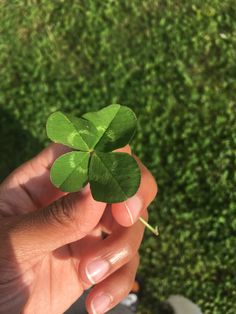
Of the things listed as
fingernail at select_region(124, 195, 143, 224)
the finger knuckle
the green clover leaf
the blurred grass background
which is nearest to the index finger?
fingernail at select_region(124, 195, 143, 224)

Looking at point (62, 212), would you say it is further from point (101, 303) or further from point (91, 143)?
point (101, 303)

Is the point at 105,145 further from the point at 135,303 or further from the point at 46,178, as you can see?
the point at 135,303

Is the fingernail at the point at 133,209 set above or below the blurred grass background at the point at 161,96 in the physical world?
above

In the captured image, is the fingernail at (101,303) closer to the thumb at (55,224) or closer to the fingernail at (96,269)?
the fingernail at (96,269)

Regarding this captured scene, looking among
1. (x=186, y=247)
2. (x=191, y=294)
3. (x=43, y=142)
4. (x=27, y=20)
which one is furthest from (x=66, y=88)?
(x=191, y=294)

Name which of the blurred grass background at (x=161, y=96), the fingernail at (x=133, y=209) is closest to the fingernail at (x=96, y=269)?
the fingernail at (x=133, y=209)

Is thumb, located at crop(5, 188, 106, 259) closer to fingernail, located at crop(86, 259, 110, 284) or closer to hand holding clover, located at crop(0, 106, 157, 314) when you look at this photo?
hand holding clover, located at crop(0, 106, 157, 314)
